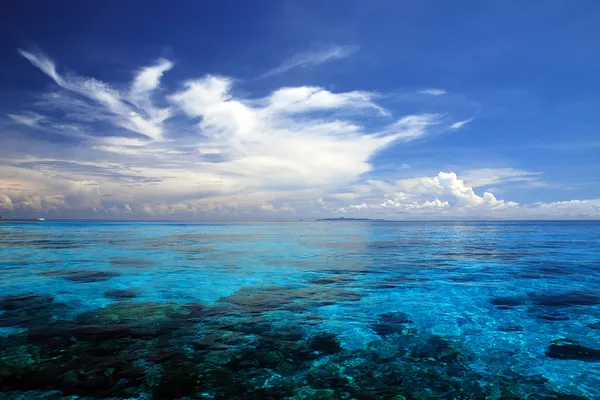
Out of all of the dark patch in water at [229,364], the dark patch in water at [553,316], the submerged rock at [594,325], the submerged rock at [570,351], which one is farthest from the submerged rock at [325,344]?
the submerged rock at [594,325]

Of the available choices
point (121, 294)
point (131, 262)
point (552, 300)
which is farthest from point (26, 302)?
point (552, 300)

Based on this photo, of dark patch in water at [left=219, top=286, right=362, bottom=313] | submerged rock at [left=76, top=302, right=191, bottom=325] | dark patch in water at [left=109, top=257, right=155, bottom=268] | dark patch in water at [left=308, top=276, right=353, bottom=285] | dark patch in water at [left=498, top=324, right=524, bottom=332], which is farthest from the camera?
dark patch in water at [left=109, top=257, right=155, bottom=268]

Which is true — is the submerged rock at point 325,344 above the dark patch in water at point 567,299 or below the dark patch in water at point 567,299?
above

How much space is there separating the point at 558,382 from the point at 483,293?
34.1 feet

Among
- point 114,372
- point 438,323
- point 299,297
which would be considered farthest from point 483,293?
point 114,372

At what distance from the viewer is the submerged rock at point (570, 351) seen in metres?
10.0

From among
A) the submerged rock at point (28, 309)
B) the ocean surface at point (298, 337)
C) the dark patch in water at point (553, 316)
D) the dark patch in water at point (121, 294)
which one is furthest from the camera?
the dark patch in water at point (121, 294)

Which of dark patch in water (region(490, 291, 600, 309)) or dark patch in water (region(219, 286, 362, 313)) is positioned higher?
dark patch in water (region(219, 286, 362, 313))

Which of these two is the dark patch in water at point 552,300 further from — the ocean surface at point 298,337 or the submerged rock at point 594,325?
the submerged rock at point 594,325

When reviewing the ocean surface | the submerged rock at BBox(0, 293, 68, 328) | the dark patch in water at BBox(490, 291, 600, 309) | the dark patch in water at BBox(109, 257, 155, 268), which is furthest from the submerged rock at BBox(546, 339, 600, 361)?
the dark patch in water at BBox(109, 257, 155, 268)

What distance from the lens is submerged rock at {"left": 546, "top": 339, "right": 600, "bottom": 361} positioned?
32.8 ft

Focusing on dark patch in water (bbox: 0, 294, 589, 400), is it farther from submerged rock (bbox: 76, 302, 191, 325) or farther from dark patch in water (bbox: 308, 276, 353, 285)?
dark patch in water (bbox: 308, 276, 353, 285)

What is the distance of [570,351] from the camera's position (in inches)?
413

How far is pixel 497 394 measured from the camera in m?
7.96
